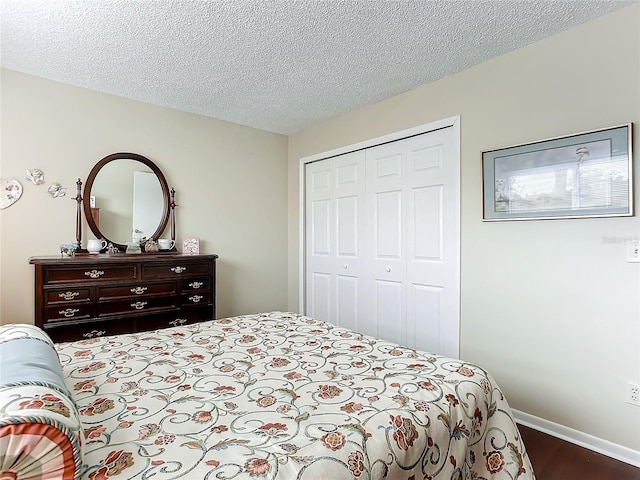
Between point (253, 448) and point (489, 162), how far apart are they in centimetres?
233

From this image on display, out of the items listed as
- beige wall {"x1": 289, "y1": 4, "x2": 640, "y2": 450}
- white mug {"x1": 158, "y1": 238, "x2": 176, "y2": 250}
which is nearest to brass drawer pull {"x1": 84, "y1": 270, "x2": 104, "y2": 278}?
white mug {"x1": 158, "y1": 238, "x2": 176, "y2": 250}

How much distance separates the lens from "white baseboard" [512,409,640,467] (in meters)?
1.93

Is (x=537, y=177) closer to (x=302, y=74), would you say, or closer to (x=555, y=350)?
(x=555, y=350)

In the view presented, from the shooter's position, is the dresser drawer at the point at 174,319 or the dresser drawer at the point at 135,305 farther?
the dresser drawer at the point at 174,319

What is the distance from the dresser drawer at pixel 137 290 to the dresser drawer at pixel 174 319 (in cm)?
18

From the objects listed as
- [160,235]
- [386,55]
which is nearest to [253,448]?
[386,55]

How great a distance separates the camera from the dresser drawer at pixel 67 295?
7.72 ft

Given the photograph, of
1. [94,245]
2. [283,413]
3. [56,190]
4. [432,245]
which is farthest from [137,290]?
[432,245]

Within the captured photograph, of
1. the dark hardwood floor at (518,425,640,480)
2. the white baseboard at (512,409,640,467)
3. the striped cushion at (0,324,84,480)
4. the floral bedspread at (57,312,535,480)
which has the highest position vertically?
the striped cushion at (0,324,84,480)

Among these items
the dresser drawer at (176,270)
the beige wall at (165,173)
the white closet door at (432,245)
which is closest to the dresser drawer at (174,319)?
the dresser drawer at (176,270)

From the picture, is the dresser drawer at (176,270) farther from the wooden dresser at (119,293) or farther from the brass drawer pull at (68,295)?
the brass drawer pull at (68,295)

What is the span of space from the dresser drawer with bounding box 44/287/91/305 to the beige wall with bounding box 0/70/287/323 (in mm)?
524

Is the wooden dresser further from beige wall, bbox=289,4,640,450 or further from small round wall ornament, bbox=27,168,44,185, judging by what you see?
beige wall, bbox=289,4,640,450

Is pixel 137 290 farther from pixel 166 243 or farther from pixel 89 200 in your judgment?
pixel 89 200
